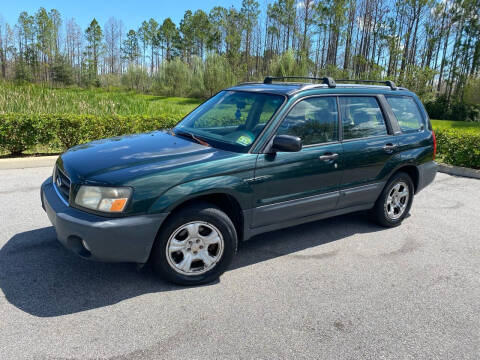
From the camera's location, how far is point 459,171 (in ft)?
29.9

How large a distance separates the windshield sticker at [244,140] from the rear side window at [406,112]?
227 centimetres

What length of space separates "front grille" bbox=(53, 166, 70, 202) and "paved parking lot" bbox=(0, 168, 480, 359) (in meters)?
0.76

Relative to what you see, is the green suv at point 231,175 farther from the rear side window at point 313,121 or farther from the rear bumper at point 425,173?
the rear bumper at point 425,173

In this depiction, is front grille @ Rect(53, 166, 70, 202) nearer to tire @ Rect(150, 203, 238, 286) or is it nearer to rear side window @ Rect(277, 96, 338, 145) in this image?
tire @ Rect(150, 203, 238, 286)

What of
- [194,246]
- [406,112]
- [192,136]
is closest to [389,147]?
[406,112]

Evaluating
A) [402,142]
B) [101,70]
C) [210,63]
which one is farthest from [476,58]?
[101,70]

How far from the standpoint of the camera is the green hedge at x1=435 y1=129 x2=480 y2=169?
9188mm

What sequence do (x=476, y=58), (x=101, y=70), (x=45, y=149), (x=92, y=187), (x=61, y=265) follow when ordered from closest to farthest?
(x=92, y=187) < (x=61, y=265) < (x=45, y=149) < (x=476, y=58) < (x=101, y=70)

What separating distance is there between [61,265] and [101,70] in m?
69.9

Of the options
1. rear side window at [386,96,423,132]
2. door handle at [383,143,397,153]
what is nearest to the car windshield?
door handle at [383,143,397,153]

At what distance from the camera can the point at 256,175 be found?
3744 millimetres

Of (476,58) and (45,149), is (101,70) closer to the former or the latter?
(476,58)

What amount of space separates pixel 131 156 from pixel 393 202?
3.54m

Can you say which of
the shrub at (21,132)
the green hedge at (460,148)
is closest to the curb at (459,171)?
the green hedge at (460,148)
